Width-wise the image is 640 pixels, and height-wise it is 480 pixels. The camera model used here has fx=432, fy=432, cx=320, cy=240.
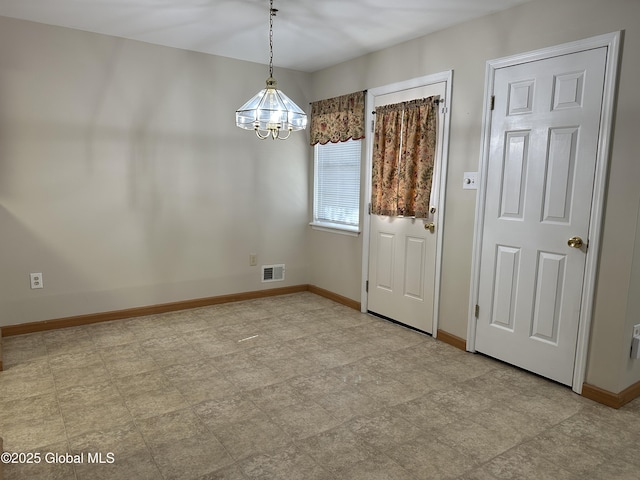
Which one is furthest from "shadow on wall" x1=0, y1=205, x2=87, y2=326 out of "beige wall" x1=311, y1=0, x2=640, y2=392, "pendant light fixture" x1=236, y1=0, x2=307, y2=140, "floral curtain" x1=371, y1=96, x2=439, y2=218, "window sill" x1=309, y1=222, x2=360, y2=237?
"beige wall" x1=311, y1=0, x2=640, y2=392

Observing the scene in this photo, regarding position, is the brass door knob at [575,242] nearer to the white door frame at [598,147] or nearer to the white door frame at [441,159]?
the white door frame at [598,147]

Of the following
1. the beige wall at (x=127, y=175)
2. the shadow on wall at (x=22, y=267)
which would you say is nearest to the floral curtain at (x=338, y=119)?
the beige wall at (x=127, y=175)

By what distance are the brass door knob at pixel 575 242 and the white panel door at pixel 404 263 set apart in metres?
1.07

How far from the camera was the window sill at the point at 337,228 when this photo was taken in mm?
4406

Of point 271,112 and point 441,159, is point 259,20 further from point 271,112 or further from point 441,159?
point 441,159

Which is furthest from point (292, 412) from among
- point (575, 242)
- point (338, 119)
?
point (338, 119)

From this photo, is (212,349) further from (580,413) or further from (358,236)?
(580,413)

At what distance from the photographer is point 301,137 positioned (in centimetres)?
488

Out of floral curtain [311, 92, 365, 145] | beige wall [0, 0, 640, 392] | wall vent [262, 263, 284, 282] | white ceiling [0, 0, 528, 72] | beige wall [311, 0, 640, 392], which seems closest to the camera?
beige wall [311, 0, 640, 392]

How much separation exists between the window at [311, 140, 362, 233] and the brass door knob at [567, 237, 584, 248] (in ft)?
6.76

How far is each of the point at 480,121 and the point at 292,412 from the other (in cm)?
238

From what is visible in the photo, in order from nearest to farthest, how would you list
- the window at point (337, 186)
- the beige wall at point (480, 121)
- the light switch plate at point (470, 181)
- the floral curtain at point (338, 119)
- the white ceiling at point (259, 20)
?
the beige wall at point (480, 121), the white ceiling at point (259, 20), the light switch plate at point (470, 181), the floral curtain at point (338, 119), the window at point (337, 186)

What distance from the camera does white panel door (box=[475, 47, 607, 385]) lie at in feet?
8.52

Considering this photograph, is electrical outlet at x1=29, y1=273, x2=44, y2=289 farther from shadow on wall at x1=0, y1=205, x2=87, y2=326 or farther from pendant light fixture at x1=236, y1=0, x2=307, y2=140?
pendant light fixture at x1=236, y1=0, x2=307, y2=140
